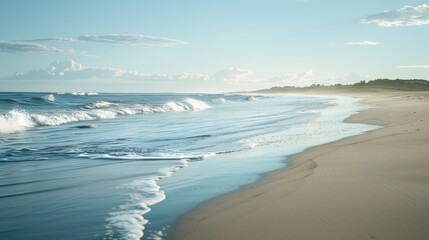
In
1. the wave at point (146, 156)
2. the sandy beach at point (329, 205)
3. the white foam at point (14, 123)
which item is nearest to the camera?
the sandy beach at point (329, 205)

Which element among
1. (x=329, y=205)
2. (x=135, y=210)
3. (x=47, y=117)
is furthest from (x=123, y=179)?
(x=47, y=117)

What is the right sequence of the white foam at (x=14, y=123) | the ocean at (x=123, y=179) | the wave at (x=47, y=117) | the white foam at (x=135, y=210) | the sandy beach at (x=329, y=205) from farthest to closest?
1. the wave at (x=47, y=117)
2. the white foam at (x=14, y=123)
3. the ocean at (x=123, y=179)
4. the white foam at (x=135, y=210)
5. the sandy beach at (x=329, y=205)

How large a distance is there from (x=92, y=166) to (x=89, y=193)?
2.77 m

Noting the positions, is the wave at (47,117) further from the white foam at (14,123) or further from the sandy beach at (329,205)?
the sandy beach at (329,205)

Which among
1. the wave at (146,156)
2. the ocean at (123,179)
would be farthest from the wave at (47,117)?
the wave at (146,156)

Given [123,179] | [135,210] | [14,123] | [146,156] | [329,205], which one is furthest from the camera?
[14,123]

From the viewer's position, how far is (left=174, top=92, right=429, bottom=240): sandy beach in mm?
4312

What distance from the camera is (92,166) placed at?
9.21 metres

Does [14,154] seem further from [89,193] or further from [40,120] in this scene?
[40,120]

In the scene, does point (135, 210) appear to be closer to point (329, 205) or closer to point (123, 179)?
point (123, 179)

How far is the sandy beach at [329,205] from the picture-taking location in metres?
4.31

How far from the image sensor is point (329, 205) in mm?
5219

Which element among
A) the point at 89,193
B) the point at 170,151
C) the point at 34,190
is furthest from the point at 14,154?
the point at 89,193

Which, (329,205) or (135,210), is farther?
(135,210)
